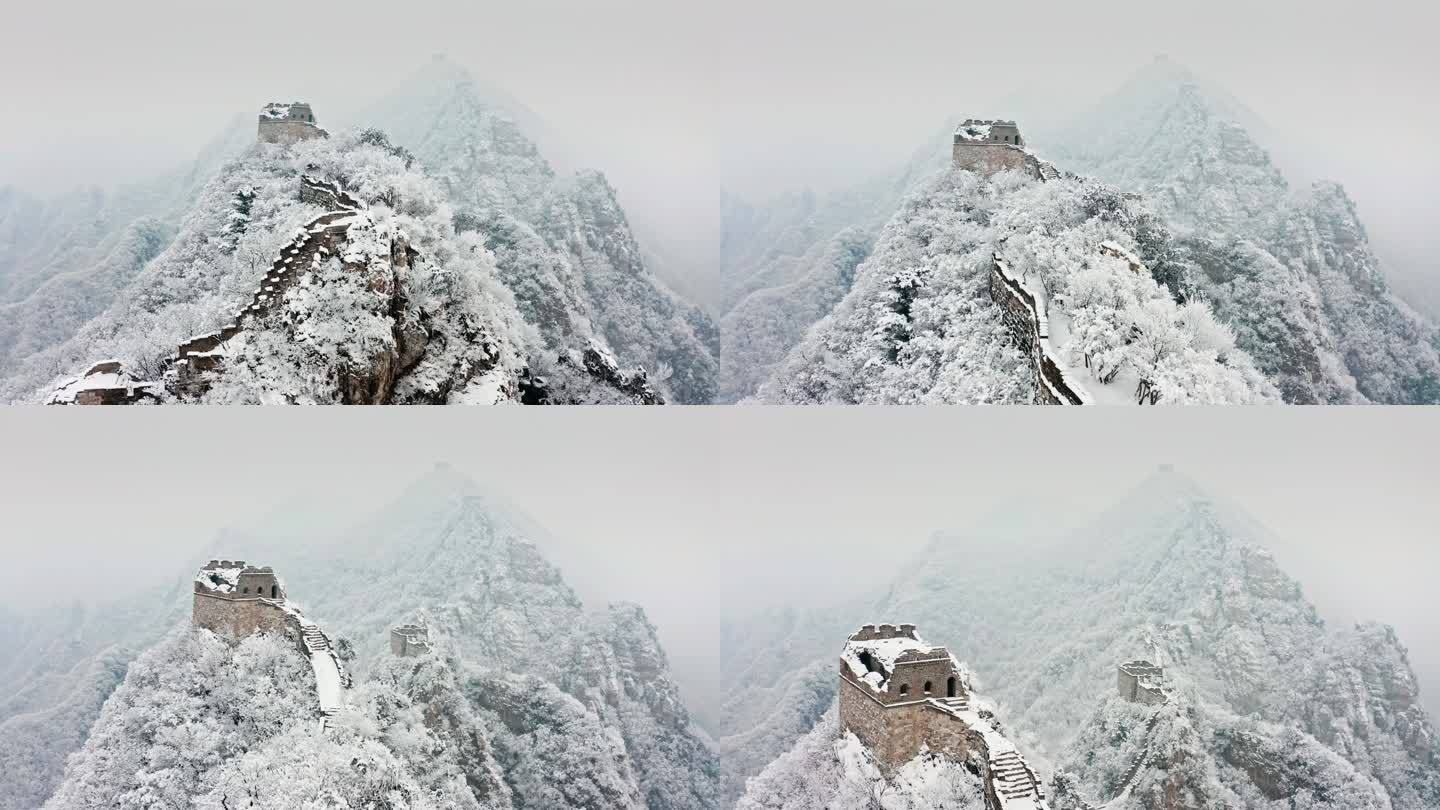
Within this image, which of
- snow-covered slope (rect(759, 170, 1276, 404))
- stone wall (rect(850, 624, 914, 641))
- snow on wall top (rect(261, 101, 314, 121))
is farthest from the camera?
snow on wall top (rect(261, 101, 314, 121))

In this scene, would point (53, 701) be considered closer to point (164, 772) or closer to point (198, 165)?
point (164, 772)

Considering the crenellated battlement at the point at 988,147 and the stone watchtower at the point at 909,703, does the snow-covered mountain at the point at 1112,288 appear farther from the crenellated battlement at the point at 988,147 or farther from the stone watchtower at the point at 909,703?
the stone watchtower at the point at 909,703

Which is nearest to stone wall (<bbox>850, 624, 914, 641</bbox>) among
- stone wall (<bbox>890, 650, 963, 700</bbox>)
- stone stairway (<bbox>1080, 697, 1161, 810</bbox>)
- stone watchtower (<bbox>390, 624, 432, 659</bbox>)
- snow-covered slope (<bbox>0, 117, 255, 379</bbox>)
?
stone wall (<bbox>890, 650, 963, 700</bbox>)

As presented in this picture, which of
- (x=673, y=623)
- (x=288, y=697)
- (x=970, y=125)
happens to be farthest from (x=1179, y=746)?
(x=288, y=697)

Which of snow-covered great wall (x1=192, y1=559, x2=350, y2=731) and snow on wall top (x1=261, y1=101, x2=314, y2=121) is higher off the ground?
snow on wall top (x1=261, y1=101, x2=314, y2=121)

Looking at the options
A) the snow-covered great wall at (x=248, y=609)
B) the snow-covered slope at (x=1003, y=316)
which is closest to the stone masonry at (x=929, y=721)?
the snow-covered slope at (x=1003, y=316)

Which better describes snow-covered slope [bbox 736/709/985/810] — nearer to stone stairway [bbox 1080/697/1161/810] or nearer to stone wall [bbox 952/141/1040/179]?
stone stairway [bbox 1080/697/1161/810]

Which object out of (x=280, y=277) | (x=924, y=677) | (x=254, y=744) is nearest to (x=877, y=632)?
(x=924, y=677)
